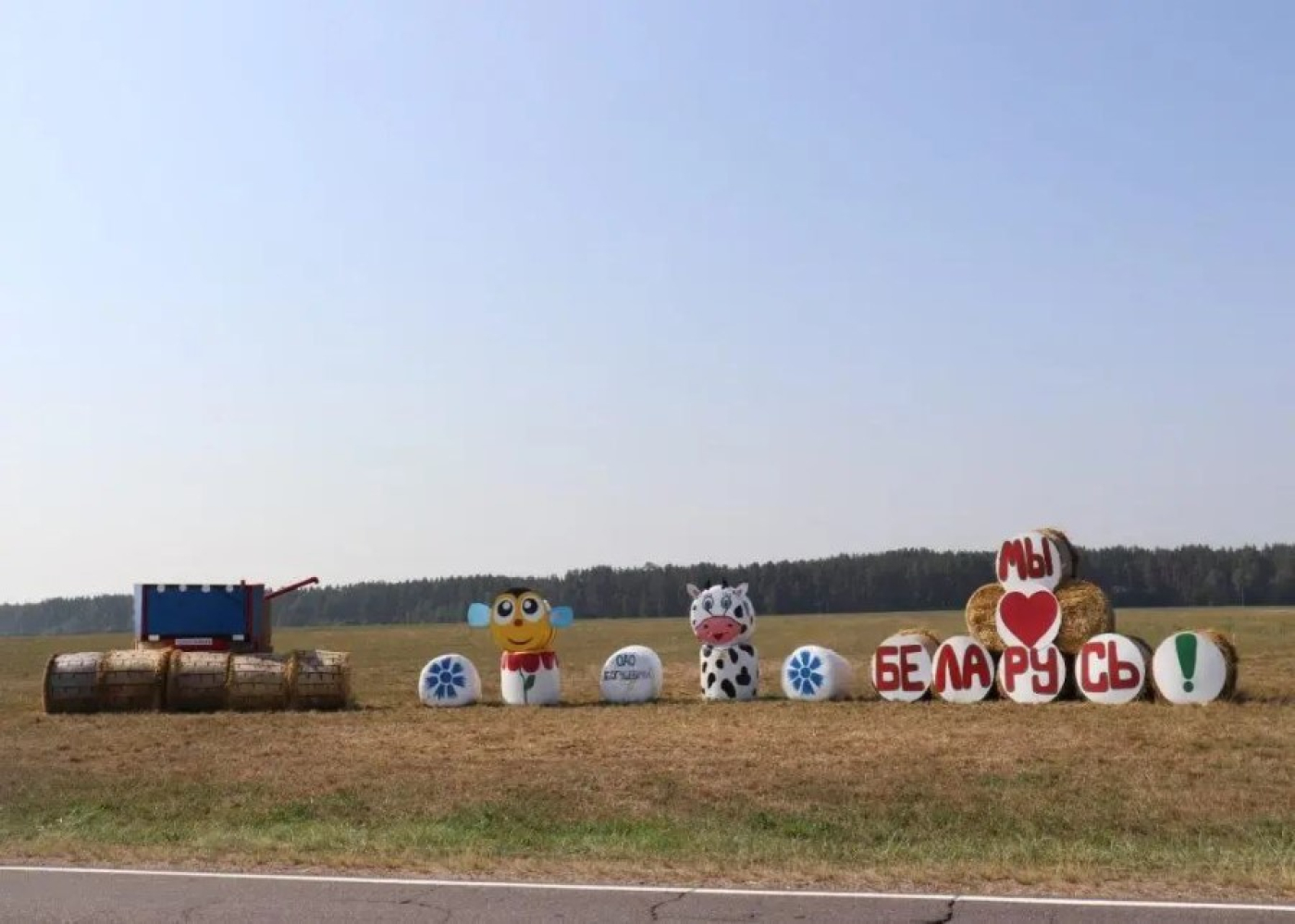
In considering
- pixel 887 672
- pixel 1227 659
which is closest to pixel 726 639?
pixel 887 672

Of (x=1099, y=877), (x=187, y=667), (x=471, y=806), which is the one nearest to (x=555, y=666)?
(x=187, y=667)

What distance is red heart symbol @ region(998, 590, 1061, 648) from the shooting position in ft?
72.7

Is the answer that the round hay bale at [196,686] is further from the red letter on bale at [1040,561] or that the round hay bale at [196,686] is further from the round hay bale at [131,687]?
the red letter on bale at [1040,561]

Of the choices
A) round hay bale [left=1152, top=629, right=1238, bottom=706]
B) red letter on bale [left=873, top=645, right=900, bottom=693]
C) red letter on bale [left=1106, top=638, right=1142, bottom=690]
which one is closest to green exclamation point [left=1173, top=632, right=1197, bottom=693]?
round hay bale [left=1152, top=629, right=1238, bottom=706]

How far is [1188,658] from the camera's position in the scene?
818 inches

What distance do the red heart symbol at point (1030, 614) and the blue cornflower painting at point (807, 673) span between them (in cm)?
319

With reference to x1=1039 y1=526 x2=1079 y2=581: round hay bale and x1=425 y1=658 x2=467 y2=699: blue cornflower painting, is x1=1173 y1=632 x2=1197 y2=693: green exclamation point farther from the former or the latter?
x1=425 y1=658 x2=467 y2=699: blue cornflower painting

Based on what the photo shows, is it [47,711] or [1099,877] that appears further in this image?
[47,711]

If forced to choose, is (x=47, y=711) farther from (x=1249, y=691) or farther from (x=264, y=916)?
(x=1249, y=691)

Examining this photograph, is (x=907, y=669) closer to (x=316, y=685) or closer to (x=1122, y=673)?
(x=1122, y=673)

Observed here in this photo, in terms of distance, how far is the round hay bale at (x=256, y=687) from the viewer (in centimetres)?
2445

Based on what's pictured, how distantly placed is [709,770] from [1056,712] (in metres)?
6.73

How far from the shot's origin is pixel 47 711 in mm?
24656

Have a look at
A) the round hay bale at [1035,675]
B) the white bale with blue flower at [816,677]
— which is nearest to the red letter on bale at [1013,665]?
the round hay bale at [1035,675]
